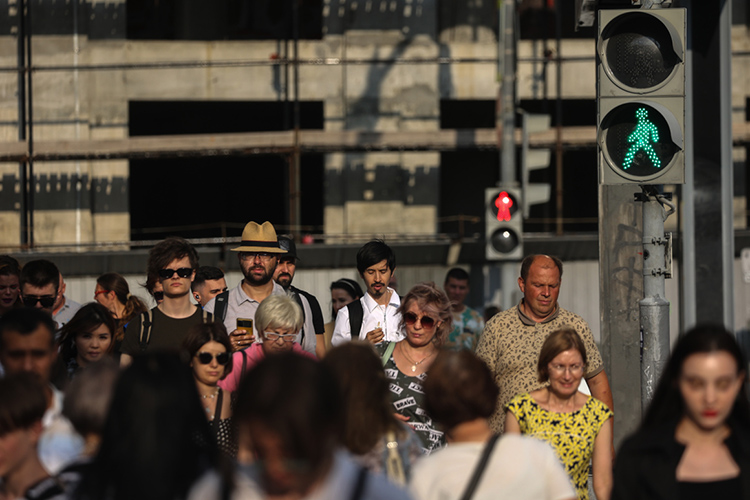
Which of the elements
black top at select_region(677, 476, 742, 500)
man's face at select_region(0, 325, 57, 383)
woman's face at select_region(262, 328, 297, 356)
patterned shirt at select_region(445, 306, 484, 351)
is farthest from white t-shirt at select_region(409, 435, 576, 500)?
patterned shirt at select_region(445, 306, 484, 351)

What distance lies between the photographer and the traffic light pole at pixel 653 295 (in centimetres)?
629

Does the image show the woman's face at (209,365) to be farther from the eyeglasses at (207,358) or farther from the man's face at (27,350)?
the man's face at (27,350)

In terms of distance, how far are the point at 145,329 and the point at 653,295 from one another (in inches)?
122

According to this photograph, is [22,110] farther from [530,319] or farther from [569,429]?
[569,429]

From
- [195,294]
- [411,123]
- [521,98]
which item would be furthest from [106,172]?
[195,294]

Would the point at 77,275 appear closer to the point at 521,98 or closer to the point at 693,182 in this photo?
the point at 521,98

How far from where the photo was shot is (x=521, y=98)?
78.3 feet

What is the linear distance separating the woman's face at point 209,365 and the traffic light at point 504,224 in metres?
8.44

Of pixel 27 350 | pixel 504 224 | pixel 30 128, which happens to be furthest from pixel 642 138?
pixel 30 128

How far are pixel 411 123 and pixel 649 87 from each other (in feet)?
53.5

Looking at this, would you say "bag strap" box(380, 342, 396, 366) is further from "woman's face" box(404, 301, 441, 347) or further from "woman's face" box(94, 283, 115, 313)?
"woman's face" box(94, 283, 115, 313)

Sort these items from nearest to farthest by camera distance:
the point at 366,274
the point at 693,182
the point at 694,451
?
the point at 694,451 → the point at 366,274 → the point at 693,182

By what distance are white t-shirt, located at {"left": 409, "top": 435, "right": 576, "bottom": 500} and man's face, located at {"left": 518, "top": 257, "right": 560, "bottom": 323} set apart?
2.91 m

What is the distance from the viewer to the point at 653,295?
6.41 m
